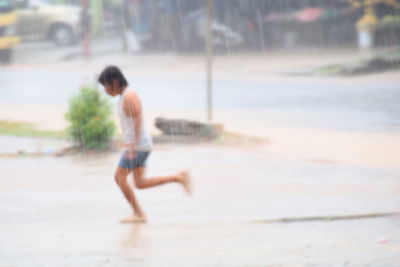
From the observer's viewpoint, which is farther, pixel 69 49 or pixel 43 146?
pixel 69 49

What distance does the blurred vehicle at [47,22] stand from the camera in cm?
3253

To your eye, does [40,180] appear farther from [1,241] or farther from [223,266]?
[223,266]

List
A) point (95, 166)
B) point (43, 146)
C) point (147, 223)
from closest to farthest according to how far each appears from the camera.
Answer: point (147, 223)
point (95, 166)
point (43, 146)

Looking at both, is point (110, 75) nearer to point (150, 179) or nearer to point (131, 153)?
point (131, 153)

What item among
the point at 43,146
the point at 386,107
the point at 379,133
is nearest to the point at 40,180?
the point at 43,146

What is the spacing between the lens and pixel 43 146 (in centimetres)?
1210

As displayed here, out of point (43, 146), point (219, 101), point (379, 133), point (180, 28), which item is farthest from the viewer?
point (180, 28)

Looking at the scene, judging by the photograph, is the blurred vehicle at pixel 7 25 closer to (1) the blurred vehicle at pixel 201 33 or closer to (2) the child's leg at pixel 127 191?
(1) the blurred vehicle at pixel 201 33

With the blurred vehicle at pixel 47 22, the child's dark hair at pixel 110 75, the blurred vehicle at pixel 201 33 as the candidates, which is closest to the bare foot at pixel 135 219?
the child's dark hair at pixel 110 75

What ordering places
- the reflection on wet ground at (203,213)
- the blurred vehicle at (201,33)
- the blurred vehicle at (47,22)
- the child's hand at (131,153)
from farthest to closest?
the blurred vehicle at (47,22)
the blurred vehicle at (201,33)
the child's hand at (131,153)
the reflection on wet ground at (203,213)

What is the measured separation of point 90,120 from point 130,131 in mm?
4425

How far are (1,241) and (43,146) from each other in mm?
5250

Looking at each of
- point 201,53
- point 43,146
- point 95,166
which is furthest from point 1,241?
point 201,53

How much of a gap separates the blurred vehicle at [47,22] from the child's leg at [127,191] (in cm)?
2575
